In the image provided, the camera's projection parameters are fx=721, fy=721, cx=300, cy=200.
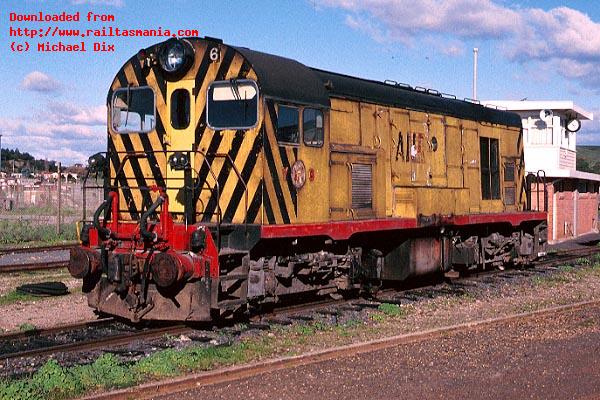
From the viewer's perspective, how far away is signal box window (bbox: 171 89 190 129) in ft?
34.1

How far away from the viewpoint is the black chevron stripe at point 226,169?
32.8ft

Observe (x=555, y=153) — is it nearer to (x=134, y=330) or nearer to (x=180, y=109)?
(x=180, y=109)

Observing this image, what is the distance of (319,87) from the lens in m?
11.0

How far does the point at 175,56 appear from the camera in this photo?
10352mm

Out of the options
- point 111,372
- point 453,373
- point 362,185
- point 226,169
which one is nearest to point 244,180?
point 226,169

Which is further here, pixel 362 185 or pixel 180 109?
pixel 362 185

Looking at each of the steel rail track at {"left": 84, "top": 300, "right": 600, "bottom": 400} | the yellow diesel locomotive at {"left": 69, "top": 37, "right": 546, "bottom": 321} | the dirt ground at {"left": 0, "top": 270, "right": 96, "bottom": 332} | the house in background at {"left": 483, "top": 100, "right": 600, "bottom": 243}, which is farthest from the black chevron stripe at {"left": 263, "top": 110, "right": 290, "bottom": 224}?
the house in background at {"left": 483, "top": 100, "right": 600, "bottom": 243}

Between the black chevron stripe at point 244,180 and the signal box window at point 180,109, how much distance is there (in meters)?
1.15

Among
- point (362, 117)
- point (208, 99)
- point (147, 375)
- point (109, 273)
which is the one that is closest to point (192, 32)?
point (208, 99)

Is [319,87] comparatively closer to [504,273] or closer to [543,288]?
[543,288]

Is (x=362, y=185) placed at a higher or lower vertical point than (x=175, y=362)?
higher

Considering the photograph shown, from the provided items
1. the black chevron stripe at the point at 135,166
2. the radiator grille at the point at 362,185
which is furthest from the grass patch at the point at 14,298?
the radiator grille at the point at 362,185

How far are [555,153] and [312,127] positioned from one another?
829 inches

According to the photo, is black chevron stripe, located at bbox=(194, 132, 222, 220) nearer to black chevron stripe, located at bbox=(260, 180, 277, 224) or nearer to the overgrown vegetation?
black chevron stripe, located at bbox=(260, 180, 277, 224)
